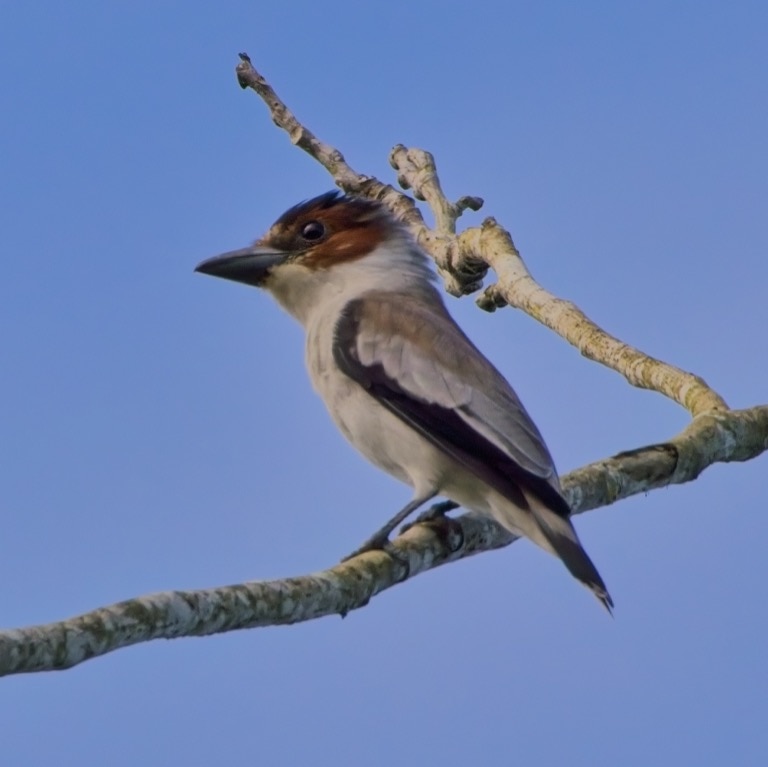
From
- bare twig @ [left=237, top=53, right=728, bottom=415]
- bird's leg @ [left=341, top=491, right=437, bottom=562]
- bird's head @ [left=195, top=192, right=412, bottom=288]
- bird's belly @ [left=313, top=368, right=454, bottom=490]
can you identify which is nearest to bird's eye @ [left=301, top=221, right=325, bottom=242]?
bird's head @ [left=195, top=192, right=412, bottom=288]

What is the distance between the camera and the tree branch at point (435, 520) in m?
4.05

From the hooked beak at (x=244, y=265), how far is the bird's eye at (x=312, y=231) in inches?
7.5

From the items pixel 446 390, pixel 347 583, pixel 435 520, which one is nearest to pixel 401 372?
pixel 446 390

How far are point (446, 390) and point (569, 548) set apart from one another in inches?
43.9

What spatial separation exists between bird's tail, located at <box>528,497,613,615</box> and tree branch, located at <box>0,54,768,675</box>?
1.29 feet

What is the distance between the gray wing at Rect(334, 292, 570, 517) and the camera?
5855 mm

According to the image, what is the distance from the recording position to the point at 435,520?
5.97 m

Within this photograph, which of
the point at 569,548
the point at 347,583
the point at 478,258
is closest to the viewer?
the point at 347,583

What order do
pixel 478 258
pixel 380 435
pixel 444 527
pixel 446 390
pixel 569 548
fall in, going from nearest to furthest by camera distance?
pixel 569 548 < pixel 444 527 < pixel 446 390 < pixel 380 435 < pixel 478 258

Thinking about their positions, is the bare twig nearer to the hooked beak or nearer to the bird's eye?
the bird's eye

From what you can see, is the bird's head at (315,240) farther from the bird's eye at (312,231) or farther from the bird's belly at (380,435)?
the bird's belly at (380,435)

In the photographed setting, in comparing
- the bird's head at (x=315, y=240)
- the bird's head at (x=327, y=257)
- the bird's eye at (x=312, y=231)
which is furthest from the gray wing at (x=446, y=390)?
the bird's eye at (x=312, y=231)

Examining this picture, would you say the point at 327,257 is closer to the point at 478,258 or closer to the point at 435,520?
the point at 478,258

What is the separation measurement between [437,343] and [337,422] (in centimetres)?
59
